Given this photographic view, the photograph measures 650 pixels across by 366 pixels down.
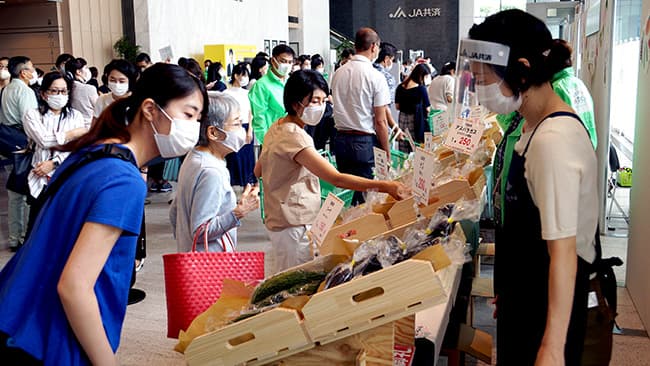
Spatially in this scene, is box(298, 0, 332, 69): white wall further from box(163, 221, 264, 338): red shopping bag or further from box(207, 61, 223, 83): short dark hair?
box(163, 221, 264, 338): red shopping bag

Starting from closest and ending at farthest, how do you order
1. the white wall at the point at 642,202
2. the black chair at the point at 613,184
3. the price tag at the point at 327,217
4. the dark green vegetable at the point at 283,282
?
1. the dark green vegetable at the point at 283,282
2. the price tag at the point at 327,217
3. the white wall at the point at 642,202
4. the black chair at the point at 613,184

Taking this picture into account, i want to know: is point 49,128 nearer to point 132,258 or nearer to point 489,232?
point 489,232

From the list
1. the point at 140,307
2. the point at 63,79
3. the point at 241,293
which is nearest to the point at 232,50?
the point at 63,79

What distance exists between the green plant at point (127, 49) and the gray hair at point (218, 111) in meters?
10.8

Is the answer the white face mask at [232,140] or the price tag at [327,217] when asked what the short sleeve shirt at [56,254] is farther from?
the white face mask at [232,140]

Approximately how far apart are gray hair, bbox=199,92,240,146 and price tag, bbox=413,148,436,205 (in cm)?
85

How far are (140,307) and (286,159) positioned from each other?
1.90 meters

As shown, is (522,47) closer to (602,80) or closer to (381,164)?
(381,164)

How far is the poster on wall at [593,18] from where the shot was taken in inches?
235

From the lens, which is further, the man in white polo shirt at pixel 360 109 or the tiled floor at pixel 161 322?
the man in white polo shirt at pixel 360 109

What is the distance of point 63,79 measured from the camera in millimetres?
5203

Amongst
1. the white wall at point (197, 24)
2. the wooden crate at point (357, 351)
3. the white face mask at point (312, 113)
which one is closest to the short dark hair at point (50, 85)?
the white face mask at point (312, 113)

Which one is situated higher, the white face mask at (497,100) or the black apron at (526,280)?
the white face mask at (497,100)

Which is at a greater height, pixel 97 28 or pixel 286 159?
pixel 97 28
